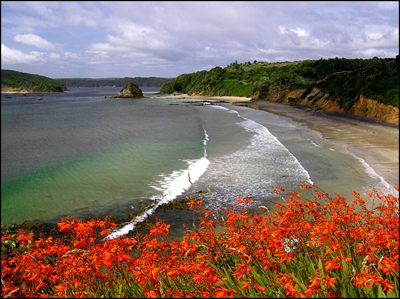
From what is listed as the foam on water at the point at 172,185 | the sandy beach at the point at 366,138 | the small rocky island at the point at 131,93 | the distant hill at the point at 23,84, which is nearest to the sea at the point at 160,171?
the foam on water at the point at 172,185

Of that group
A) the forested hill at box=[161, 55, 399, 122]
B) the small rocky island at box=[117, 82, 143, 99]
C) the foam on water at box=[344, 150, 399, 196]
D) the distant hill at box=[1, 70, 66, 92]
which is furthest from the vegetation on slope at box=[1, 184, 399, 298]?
the distant hill at box=[1, 70, 66, 92]

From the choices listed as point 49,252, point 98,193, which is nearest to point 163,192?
point 98,193

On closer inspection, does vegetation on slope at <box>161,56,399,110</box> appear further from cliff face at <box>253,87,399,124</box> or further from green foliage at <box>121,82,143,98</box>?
green foliage at <box>121,82,143,98</box>

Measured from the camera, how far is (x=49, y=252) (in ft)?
15.3

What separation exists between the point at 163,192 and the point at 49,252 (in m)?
9.41

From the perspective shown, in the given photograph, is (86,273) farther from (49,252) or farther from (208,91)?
(208,91)

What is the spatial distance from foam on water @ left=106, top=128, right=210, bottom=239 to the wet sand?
27.7ft

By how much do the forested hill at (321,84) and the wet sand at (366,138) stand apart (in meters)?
2.59

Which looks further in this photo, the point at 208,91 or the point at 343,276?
the point at 208,91

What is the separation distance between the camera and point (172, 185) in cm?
1516

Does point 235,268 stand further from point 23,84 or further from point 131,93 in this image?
point 23,84

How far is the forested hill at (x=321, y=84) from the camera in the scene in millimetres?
36562

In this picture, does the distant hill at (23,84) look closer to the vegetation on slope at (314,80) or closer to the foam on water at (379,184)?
the vegetation on slope at (314,80)

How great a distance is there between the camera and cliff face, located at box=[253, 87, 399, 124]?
3159 centimetres
